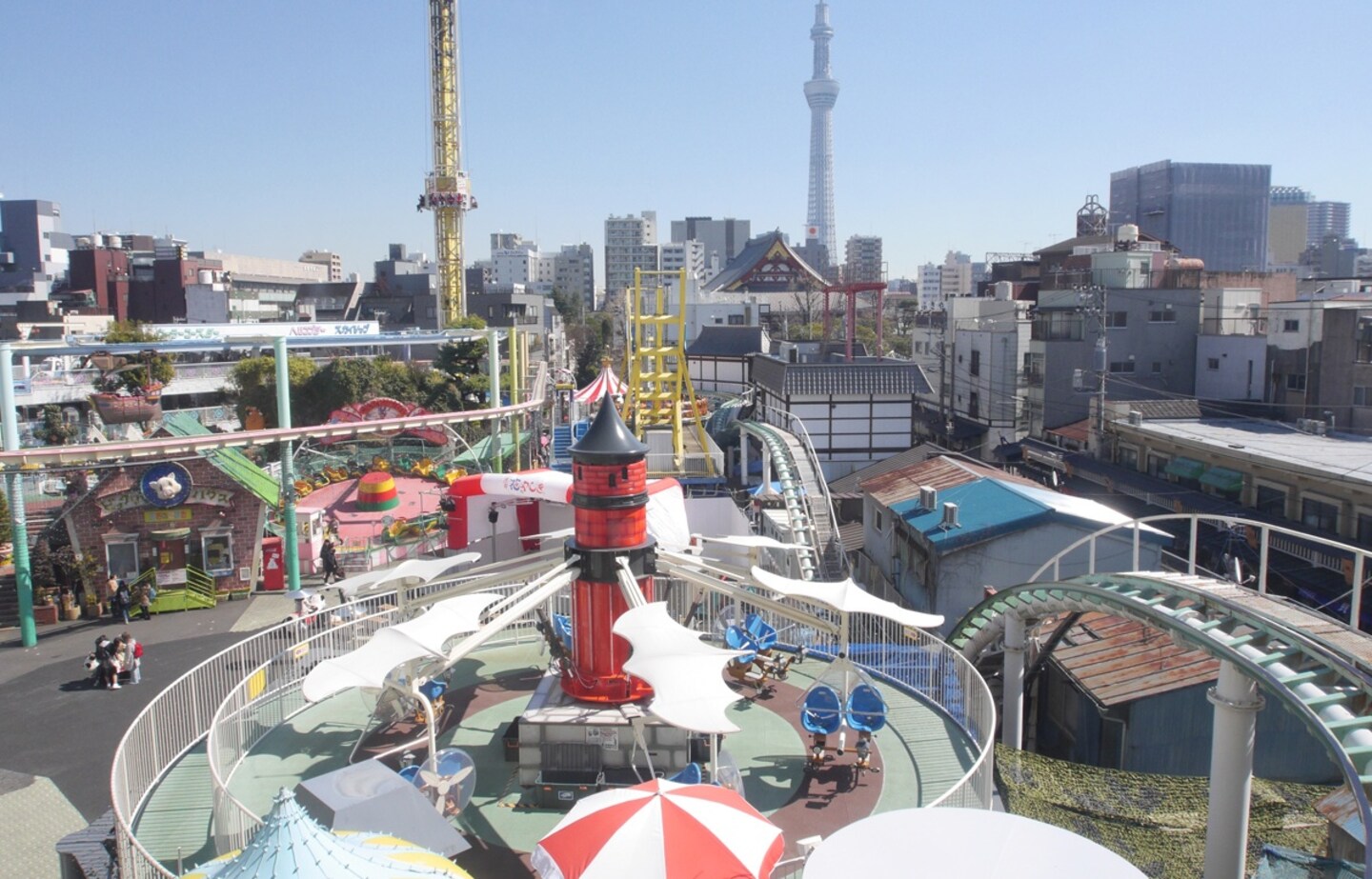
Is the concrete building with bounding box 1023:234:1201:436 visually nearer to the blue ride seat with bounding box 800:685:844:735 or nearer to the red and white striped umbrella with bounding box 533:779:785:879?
the blue ride seat with bounding box 800:685:844:735

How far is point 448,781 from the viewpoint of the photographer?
1071 centimetres

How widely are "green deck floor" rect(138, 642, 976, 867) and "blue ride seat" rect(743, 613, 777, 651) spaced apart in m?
0.73

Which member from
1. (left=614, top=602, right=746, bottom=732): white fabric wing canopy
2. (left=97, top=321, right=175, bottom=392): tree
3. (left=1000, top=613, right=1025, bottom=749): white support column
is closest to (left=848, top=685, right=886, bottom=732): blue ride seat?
(left=614, top=602, right=746, bottom=732): white fabric wing canopy

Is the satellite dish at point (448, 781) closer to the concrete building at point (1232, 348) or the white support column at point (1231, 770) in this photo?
the white support column at point (1231, 770)

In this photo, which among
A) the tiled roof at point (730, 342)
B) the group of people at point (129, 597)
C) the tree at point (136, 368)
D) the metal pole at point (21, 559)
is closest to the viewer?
the metal pole at point (21, 559)

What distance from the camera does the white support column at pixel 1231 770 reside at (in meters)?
10.7

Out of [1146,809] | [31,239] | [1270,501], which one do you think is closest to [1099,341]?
[1270,501]

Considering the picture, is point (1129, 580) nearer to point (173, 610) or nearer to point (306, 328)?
point (173, 610)

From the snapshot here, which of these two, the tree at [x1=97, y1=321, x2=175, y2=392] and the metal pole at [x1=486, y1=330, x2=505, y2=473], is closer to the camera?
the metal pole at [x1=486, y1=330, x2=505, y2=473]

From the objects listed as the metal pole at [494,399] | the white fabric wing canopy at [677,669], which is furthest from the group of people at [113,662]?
the metal pole at [494,399]

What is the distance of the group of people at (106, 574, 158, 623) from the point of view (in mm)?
22391

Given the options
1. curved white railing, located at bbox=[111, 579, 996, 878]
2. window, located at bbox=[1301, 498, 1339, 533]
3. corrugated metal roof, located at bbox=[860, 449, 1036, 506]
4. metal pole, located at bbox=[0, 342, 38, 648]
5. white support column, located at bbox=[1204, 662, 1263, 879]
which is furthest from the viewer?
window, located at bbox=[1301, 498, 1339, 533]

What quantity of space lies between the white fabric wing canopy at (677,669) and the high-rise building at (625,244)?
148284mm

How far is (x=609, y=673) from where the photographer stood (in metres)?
12.7
